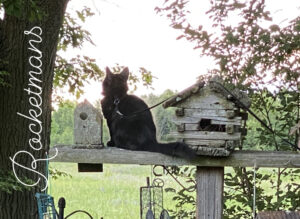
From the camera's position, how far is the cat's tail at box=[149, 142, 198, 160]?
1892mm

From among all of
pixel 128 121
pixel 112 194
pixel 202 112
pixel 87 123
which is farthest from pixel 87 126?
pixel 112 194

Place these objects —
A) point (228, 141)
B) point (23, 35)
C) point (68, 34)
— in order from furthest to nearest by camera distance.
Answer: point (68, 34) → point (23, 35) → point (228, 141)

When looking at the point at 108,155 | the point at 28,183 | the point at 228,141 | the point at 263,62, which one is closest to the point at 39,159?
the point at 28,183

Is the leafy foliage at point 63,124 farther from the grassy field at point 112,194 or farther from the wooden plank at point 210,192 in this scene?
the wooden plank at point 210,192

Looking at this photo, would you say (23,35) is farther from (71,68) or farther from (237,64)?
(237,64)

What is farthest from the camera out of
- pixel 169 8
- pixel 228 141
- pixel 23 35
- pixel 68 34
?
pixel 68 34

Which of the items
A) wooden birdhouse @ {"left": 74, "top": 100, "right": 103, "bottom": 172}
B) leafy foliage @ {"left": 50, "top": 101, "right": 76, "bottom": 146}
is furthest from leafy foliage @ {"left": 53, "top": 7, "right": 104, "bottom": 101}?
wooden birdhouse @ {"left": 74, "top": 100, "right": 103, "bottom": 172}

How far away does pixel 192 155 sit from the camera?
6.23ft

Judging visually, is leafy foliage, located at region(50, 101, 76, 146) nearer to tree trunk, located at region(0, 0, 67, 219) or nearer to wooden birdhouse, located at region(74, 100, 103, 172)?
tree trunk, located at region(0, 0, 67, 219)

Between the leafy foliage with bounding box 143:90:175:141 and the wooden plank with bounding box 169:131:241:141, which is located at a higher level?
the leafy foliage with bounding box 143:90:175:141

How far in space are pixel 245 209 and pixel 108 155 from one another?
1072mm

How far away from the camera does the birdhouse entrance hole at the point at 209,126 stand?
1.90 meters

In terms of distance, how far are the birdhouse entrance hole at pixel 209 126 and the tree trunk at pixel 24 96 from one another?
2.10ft

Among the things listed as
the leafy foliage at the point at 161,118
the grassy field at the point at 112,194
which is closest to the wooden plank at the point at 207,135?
the leafy foliage at the point at 161,118
